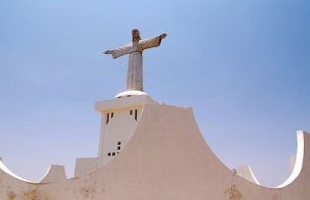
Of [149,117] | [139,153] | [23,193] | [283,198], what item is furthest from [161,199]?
[283,198]

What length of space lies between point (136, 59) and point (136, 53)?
1.18 feet

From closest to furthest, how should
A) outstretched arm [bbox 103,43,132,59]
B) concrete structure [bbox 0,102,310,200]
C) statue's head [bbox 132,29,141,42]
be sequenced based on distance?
concrete structure [bbox 0,102,310,200] < statue's head [bbox 132,29,141,42] < outstretched arm [bbox 103,43,132,59]

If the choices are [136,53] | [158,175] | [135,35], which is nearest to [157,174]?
[158,175]

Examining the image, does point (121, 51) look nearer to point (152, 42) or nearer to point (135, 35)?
point (135, 35)

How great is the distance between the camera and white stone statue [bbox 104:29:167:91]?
1749 centimetres

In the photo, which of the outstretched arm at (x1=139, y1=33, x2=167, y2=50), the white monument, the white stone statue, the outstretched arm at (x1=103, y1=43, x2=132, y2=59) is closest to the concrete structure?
the white monument

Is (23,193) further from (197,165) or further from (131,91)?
(131,91)

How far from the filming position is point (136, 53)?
717 inches

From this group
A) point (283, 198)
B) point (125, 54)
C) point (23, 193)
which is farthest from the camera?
point (125, 54)

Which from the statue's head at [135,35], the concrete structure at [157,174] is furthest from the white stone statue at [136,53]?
the concrete structure at [157,174]

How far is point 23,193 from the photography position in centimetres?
957

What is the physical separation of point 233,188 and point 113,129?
6.87m

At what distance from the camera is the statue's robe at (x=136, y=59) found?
57.3 ft

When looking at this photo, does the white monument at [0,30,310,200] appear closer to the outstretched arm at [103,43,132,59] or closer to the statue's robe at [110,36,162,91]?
the statue's robe at [110,36,162,91]
